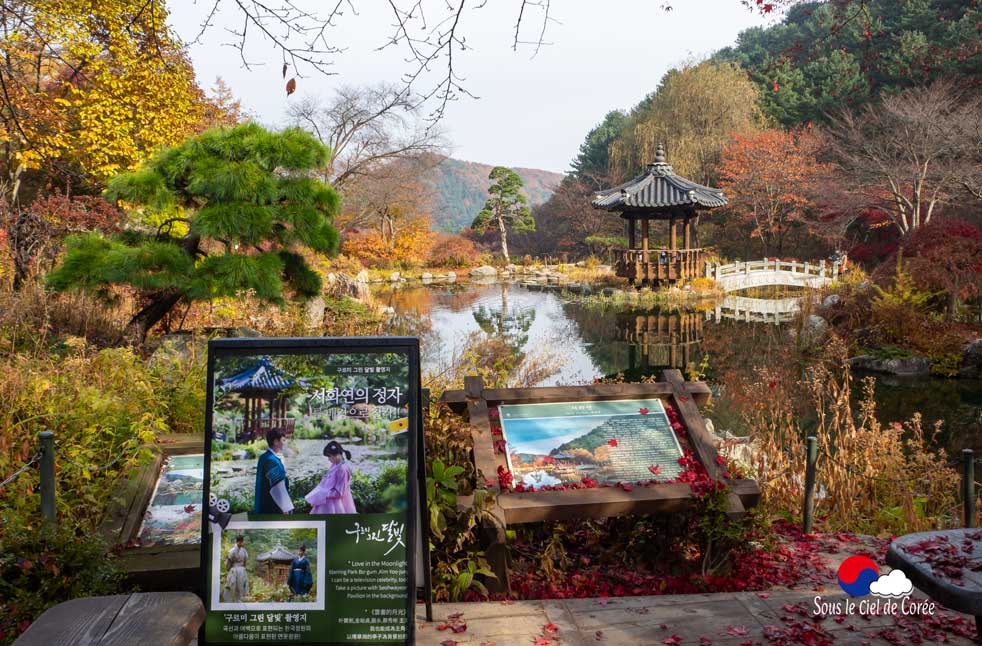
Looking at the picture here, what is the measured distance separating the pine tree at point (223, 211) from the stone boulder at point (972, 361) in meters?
7.53

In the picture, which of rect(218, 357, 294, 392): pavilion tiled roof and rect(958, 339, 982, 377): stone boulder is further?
rect(958, 339, 982, 377): stone boulder

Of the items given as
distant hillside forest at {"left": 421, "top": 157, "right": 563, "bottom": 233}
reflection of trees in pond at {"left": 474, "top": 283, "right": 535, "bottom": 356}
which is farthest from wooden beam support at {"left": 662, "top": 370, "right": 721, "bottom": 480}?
distant hillside forest at {"left": 421, "top": 157, "right": 563, "bottom": 233}

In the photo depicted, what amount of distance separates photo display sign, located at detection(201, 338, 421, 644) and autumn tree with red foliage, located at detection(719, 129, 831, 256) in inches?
725

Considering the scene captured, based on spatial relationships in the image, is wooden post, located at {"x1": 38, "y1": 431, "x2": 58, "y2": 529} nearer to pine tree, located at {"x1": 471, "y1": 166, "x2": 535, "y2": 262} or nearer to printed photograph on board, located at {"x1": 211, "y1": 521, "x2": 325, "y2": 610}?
printed photograph on board, located at {"x1": 211, "y1": 521, "x2": 325, "y2": 610}

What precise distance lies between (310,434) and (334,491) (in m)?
0.16

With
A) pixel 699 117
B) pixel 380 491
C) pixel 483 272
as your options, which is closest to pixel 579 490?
pixel 380 491

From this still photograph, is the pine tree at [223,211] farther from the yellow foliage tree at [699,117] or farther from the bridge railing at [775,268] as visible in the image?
the yellow foliage tree at [699,117]

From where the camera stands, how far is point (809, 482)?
10.9 feet

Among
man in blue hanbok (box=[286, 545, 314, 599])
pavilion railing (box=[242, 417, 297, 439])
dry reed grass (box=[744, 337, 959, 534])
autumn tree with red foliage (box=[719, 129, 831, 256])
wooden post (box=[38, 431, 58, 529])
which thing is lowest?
dry reed grass (box=[744, 337, 959, 534])

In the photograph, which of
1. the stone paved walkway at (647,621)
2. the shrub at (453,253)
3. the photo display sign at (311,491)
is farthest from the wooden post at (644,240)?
the photo display sign at (311,491)

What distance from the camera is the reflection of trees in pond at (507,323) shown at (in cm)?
1079

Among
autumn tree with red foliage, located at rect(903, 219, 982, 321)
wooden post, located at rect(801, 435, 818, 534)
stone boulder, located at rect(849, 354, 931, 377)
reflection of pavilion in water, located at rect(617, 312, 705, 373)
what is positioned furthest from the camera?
reflection of pavilion in water, located at rect(617, 312, 705, 373)

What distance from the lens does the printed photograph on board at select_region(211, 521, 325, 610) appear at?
1.95 meters

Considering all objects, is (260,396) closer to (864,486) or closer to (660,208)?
(864,486)
